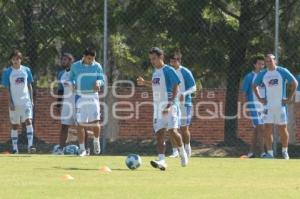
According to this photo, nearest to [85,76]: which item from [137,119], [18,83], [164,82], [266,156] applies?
[18,83]

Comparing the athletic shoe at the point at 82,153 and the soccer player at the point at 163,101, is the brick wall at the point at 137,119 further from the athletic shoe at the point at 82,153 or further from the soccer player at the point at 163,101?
the soccer player at the point at 163,101

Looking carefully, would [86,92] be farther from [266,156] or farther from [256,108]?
[266,156]

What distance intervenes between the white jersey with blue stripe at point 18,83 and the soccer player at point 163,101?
17.3ft

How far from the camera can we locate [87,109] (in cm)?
1798

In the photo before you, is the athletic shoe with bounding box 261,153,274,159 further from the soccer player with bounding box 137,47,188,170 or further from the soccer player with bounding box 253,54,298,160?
the soccer player with bounding box 137,47,188,170

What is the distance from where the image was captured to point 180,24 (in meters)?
21.5

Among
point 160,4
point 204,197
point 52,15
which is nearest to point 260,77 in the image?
point 160,4

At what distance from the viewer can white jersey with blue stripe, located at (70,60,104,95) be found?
17938 mm

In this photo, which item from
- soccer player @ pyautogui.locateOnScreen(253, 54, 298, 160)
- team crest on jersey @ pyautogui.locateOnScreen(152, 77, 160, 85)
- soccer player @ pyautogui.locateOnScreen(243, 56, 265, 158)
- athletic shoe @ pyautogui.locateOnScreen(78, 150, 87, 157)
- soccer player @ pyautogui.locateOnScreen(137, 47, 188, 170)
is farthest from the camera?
soccer player @ pyautogui.locateOnScreen(243, 56, 265, 158)

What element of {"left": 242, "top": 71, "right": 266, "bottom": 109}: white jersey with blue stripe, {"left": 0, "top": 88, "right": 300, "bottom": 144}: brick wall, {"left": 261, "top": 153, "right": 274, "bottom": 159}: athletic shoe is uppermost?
{"left": 242, "top": 71, "right": 266, "bottom": 109}: white jersey with blue stripe

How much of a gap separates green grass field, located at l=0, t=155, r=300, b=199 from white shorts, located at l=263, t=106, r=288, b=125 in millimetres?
2766

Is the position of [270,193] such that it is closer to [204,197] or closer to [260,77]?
[204,197]

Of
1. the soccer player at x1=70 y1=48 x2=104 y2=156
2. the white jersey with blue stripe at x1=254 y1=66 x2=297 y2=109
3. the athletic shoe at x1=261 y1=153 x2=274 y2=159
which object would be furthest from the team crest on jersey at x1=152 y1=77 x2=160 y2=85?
the athletic shoe at x1=261 y1=153 x2=274 y2=159

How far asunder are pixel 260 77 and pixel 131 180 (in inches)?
305
